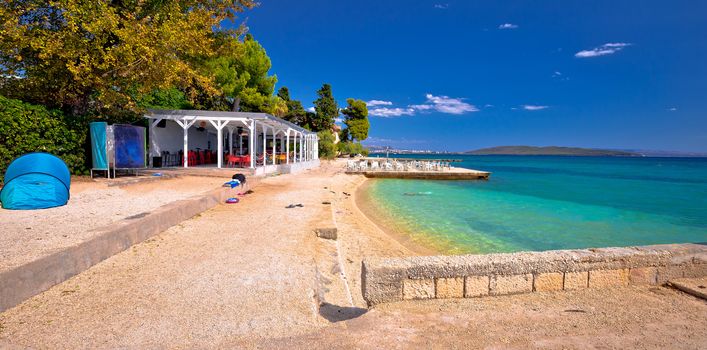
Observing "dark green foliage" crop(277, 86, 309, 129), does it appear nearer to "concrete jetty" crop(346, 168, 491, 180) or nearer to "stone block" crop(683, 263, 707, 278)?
"concrete jetty" crop(346, 168, 491, 180)

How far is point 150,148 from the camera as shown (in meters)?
13.7

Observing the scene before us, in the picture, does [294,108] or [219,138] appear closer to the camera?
[219,138]

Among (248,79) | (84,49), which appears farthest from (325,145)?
(84,49)

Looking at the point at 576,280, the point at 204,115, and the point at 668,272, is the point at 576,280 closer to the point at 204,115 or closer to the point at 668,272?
the point at 668,272

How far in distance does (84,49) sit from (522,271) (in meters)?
10.6

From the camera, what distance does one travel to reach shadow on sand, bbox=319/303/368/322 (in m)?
2.64

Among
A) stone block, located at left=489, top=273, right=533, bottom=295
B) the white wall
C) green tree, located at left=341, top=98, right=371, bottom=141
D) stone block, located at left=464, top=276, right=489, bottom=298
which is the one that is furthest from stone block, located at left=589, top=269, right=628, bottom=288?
green tree, located at left=341, top=98, right=371, bottom=141

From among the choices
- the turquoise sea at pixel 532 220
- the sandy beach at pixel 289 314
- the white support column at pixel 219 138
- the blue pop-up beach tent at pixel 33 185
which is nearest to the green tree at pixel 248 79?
the white support column at pixel 219 138

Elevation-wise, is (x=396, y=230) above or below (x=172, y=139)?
below

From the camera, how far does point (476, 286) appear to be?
2908 millimetres

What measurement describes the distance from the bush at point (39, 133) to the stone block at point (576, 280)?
10816 mm

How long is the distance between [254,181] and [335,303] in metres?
9.04

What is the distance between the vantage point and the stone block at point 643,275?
3.20 m

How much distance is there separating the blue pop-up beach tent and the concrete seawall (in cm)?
230
